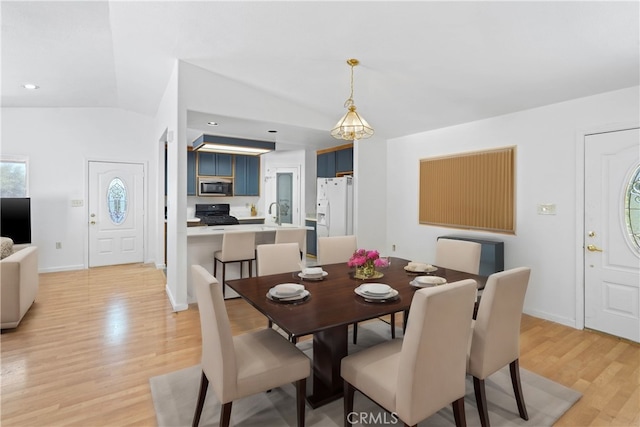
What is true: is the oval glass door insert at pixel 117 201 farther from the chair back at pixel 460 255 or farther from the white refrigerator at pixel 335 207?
the chair back at pixel 460 255

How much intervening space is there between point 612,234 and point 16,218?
7.58m

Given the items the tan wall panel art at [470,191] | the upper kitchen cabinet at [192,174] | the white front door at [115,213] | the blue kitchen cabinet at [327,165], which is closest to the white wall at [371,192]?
the tan wall panel art at [470,191]

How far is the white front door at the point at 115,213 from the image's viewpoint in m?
5.93

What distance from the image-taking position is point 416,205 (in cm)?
507

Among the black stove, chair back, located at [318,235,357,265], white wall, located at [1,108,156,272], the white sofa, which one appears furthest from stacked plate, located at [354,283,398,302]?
white wall, located at [1,108,156,272]

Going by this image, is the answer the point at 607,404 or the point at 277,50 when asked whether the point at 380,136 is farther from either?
the point at 607,404

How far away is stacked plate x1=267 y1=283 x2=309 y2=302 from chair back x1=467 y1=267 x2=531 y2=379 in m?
0.98

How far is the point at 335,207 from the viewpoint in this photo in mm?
5531

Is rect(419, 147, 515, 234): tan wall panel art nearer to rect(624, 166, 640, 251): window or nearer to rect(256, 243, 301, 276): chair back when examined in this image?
rect(624, 166, 640, 251): window

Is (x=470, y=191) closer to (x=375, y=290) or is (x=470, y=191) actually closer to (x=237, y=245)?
(x=375, y=290)

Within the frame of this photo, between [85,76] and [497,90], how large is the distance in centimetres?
501

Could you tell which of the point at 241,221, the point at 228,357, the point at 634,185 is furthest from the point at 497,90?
the point at 241,221

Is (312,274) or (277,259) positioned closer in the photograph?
(312,274)

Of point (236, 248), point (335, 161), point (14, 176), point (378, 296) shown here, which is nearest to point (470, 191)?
point (335, 161)
